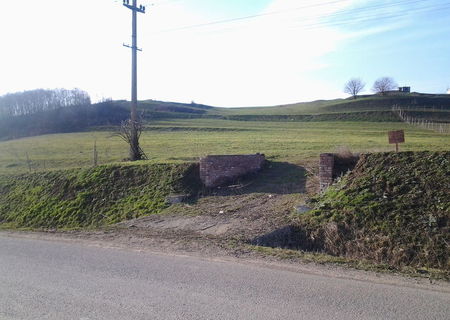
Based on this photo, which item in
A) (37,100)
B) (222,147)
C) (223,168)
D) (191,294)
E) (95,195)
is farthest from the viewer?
(37,100)

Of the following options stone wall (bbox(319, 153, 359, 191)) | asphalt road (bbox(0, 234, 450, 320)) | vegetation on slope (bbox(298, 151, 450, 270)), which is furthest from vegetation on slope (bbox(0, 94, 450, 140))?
asphalt road (bbox(0, 234, 450, 320))

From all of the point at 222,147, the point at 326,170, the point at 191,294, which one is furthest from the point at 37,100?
the point at 191,294

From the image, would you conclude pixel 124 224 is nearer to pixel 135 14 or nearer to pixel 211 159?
pixel 211 159

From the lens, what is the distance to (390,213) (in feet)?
28.3

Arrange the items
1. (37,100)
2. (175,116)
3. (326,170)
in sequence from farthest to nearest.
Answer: (37,100) < (175,116) < (326,170)

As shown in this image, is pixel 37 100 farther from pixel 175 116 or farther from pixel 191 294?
pixel 191 294

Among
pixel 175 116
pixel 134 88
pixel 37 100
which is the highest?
pixel 37 100

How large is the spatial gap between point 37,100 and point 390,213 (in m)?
113

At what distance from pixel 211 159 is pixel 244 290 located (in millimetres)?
8885

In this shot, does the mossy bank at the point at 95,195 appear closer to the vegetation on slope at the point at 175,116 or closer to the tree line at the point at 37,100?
the vegetation on slope at the point at 175,116

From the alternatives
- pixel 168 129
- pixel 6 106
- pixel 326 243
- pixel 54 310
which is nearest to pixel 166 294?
pixel 54 310

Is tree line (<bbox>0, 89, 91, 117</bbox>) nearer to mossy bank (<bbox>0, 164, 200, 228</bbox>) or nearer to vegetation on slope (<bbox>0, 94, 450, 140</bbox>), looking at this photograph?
vegetation on slope (<bbox>0, 94, 450, 140</bbox>)

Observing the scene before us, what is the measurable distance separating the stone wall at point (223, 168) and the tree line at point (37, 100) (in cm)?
9250

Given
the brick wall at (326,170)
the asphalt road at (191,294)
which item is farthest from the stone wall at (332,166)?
the asphalt road at (191,294)
